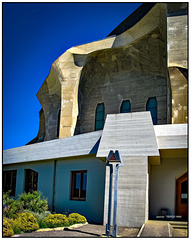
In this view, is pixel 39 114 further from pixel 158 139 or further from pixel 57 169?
pixel 158 139

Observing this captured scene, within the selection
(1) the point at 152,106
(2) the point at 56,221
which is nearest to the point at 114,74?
(1) the point at 152,106

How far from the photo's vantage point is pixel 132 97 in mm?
20641

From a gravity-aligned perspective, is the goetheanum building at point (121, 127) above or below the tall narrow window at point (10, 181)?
above

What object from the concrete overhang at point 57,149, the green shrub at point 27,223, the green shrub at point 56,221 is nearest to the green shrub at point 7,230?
the green shrub at point 27,223

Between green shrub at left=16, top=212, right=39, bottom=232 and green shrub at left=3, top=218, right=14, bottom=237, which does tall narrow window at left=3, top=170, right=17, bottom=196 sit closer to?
green shrub at left=16, top=212, right=39, bottom=232

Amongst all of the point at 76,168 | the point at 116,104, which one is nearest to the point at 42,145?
the point at 76,168

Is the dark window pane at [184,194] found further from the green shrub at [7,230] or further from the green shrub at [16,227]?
the green shrub at [7,230]

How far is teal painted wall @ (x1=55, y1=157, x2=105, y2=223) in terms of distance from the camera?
13547mm

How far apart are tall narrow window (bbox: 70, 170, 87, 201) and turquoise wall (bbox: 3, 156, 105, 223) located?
0.19 meters

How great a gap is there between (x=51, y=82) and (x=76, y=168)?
9888 millimetres

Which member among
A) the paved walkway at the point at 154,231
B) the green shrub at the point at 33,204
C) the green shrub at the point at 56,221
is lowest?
the green shrub at the point at 56,221

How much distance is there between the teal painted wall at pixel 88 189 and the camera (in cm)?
1355

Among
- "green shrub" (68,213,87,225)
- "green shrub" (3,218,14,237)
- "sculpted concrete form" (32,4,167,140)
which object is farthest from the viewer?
"sculpted concrete form" (32,4,167,140)

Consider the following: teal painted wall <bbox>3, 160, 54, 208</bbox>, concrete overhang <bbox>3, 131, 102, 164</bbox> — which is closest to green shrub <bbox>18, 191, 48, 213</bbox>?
concrete overhang <bbox>3, 131, 102, 164</bbox>
